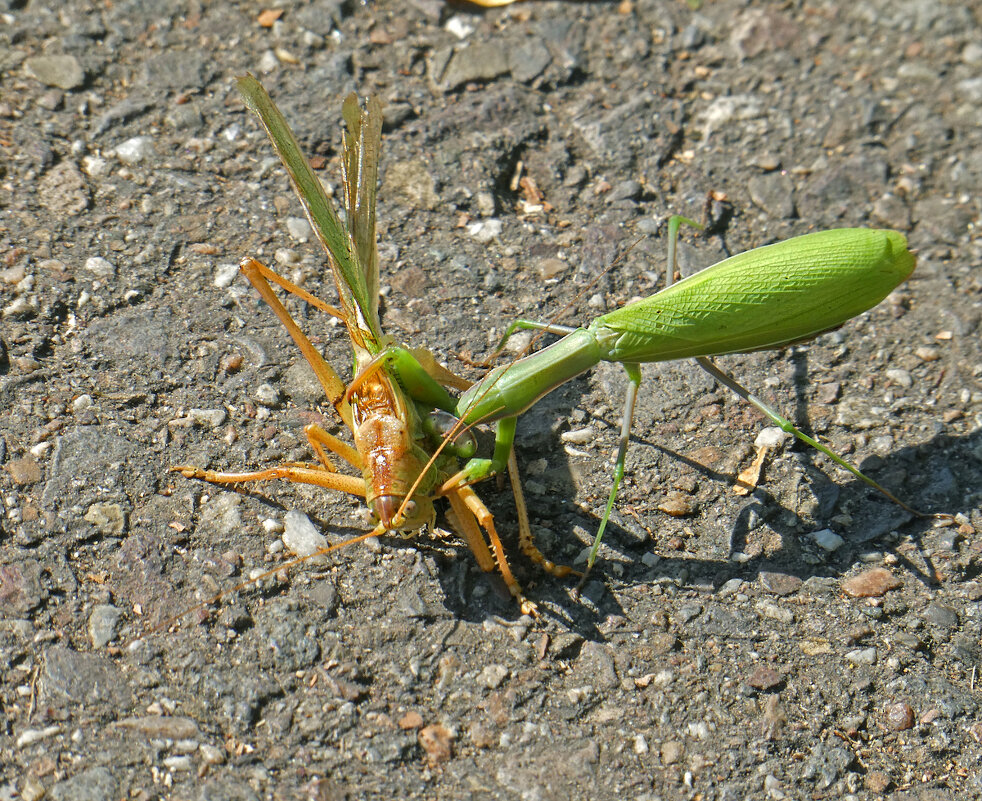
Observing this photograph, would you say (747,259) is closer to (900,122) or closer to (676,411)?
(676,411)

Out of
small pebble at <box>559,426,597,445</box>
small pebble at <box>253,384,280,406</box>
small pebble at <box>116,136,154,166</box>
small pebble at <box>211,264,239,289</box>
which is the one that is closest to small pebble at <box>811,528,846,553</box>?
small pebble at <box>559,426,597,445</box>

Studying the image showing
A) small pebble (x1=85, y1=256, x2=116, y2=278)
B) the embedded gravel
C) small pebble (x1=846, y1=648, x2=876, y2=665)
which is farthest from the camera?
small pebble (x1=85, y1=256, x2=116, y2=278)

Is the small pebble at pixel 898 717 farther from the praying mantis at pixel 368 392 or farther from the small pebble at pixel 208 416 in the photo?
the small pebble at pixel 208 416

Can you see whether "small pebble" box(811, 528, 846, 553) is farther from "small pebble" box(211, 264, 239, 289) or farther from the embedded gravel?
"small pebble" box(211, 264, 239, 289)

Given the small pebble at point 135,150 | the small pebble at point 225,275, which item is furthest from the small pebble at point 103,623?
the small pebble at point 135,150

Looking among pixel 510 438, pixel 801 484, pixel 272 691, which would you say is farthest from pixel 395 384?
pixel 801 484

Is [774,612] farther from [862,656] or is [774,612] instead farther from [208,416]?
[208,416]
